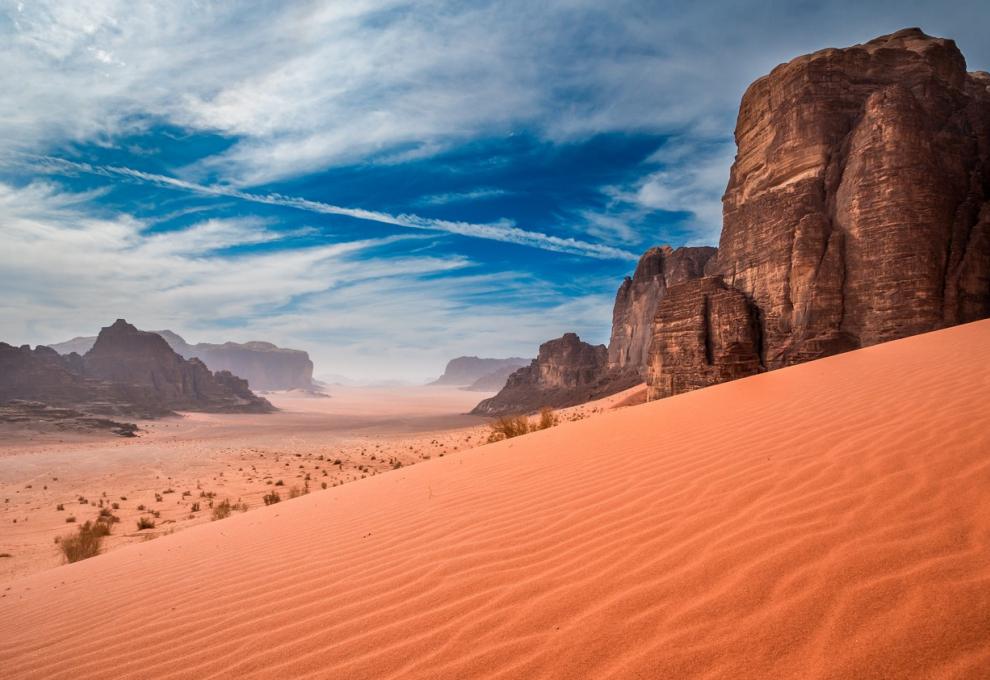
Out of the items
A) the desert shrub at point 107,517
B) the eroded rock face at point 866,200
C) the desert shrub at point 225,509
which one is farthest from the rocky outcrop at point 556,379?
the desert shrub at point 107,517

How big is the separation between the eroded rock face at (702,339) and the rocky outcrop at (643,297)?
2392 centimetres

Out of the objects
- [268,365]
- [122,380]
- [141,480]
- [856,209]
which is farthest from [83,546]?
[268,365]

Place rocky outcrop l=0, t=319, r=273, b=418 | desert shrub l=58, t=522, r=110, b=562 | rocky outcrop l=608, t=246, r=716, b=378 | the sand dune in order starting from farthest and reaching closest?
rocky outcrop l=0, t=319, r=273, b=418, rocky outcrop l=608, t=246, r=716, b=378, desert shrub l=58, t=522, r=110, b=562, the sand dune

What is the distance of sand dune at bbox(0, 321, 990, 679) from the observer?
5.89 ft

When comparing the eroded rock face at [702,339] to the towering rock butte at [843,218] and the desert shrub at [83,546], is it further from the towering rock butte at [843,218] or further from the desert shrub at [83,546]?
the desert shrub at [83,546]

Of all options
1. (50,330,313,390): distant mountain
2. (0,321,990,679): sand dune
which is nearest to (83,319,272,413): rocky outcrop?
(0,321,990,679): sand dune

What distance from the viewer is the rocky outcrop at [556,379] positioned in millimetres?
51031

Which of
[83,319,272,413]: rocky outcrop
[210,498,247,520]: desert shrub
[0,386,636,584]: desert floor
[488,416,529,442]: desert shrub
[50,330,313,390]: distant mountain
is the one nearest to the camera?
[210,498,247,520]: desert shrub

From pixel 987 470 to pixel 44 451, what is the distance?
1481 inches

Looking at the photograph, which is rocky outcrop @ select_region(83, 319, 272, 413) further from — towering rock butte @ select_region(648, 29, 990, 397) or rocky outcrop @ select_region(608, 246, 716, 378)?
towering rock butte @ select_region(648, 29, 990, 397)

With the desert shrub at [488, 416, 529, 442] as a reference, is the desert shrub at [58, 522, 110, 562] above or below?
below

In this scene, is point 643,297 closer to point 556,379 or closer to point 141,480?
point 556,379

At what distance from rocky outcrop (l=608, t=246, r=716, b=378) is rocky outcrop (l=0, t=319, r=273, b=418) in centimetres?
5316

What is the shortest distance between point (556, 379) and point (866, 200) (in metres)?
43.4
